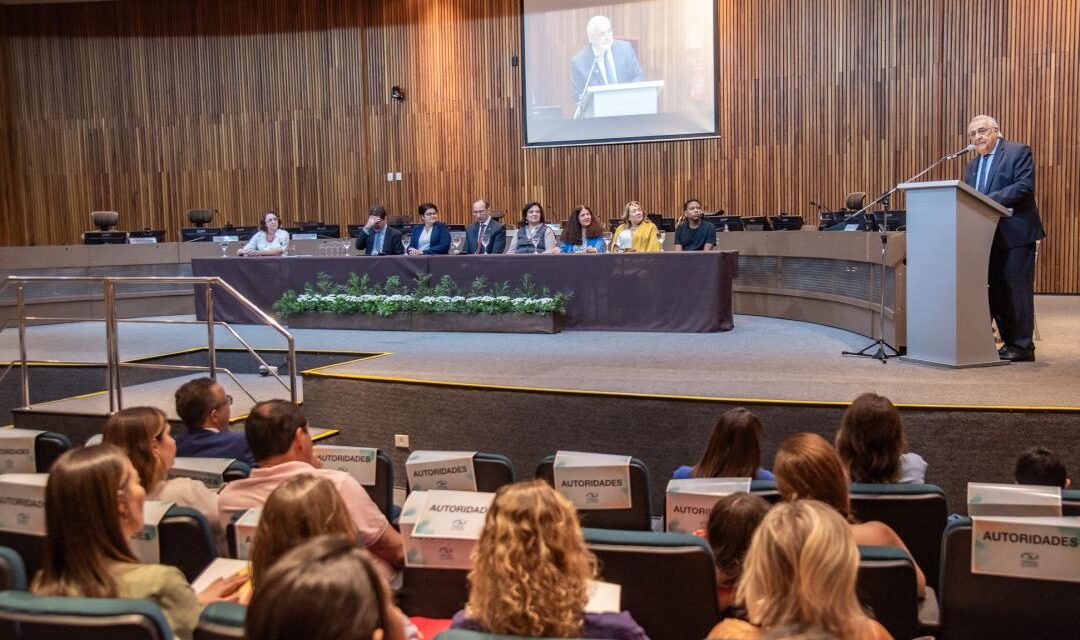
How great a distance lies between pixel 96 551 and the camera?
2061mm

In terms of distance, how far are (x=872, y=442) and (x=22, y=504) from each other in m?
2.63

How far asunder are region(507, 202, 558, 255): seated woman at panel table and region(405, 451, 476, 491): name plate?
6086mm

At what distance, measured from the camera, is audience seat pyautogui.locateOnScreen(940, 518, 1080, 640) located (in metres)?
2.35

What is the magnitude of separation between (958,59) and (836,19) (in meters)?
1.56

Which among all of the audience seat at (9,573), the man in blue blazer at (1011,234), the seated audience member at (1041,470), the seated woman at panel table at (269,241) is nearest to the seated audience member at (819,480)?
the seated audience member at (1041,470)

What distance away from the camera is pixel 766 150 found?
12375 mm

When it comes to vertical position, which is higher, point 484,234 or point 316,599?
point 484,234

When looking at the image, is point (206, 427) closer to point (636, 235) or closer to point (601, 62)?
point (636, 235)

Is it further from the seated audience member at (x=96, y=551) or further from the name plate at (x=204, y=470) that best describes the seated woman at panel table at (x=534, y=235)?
the seated audience member at (x=96, y=551)

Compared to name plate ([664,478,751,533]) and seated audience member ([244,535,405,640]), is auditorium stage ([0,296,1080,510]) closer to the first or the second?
name plate ([664,478,751,533])

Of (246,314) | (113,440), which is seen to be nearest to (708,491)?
(113,440)

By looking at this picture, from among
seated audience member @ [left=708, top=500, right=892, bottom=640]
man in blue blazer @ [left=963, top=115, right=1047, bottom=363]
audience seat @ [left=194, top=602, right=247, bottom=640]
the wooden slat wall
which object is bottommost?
audience seat @ [left=194, top=602, right=247, bottom=640]

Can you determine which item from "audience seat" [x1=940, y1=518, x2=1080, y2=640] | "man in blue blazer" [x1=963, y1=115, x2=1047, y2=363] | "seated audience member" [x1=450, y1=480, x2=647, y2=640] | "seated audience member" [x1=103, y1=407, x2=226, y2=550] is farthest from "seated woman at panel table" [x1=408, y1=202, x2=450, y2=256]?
"seated audience member" [x1=450, y1=480, x2=647, y2=640]

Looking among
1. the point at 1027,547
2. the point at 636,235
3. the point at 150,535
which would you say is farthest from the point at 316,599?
the point at 636,235
